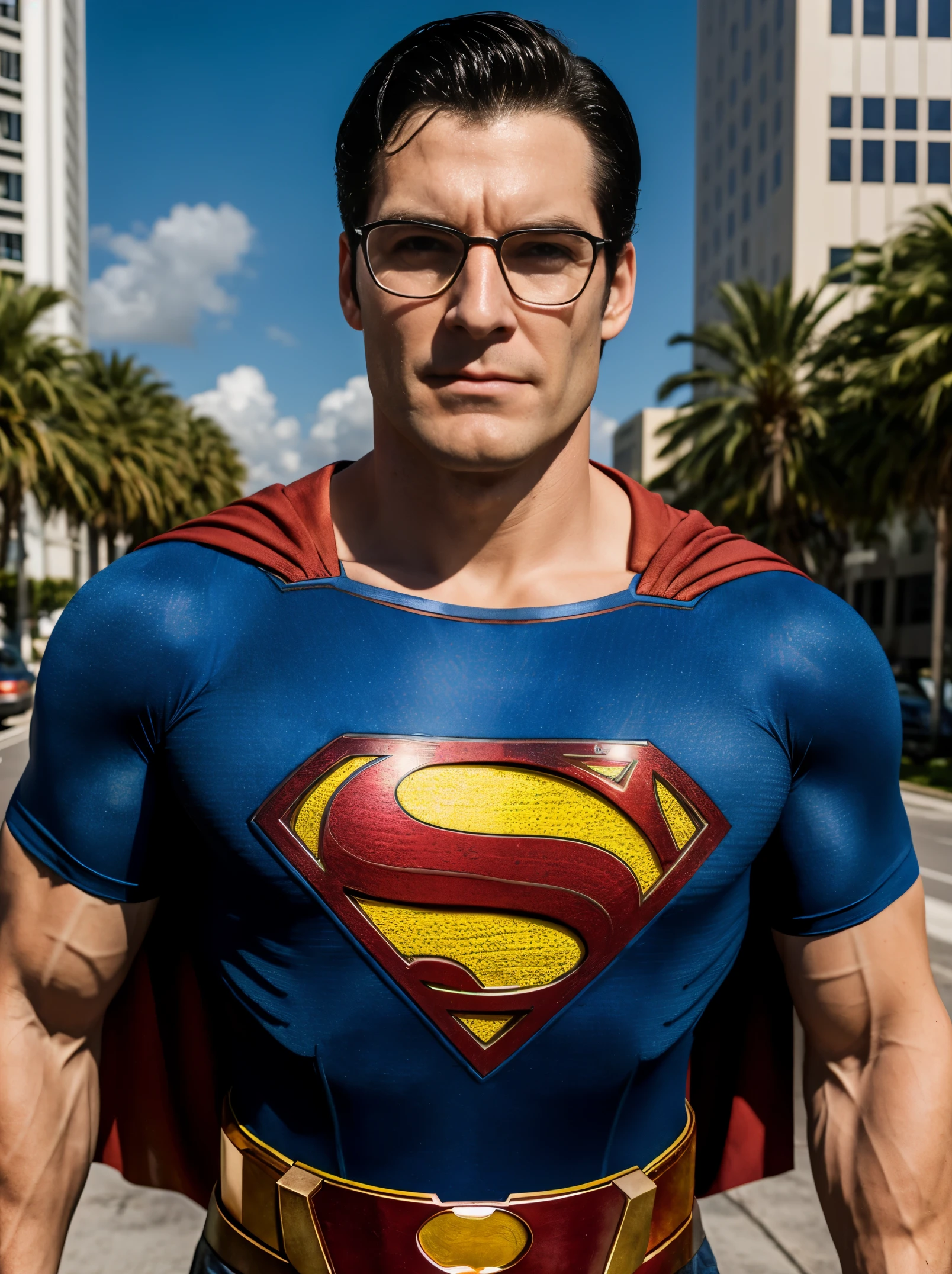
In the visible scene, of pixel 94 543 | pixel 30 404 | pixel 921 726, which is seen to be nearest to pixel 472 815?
pixel 921 726

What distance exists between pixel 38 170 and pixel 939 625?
64.7 m

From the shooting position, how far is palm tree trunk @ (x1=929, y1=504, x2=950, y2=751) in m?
18.9

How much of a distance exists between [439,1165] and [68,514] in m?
31.8

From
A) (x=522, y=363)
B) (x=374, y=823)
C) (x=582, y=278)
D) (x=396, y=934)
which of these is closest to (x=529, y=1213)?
(x=396, y=934)

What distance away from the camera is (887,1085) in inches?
58.4

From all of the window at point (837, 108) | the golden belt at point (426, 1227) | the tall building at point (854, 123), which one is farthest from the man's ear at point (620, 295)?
the window at point (837, 108)

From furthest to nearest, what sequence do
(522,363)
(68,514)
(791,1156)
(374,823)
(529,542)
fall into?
(68,514), (791,1156), (529,542), (522,363), (374,823)

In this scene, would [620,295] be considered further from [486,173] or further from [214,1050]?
[214,1050]

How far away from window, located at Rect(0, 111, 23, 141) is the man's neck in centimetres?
7639

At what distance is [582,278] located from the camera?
150 centimetres

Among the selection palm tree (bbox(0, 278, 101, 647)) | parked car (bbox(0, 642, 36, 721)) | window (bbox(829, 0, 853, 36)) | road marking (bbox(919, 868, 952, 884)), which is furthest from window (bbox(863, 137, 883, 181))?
road marking (bbox(919, 868, 952, 884))

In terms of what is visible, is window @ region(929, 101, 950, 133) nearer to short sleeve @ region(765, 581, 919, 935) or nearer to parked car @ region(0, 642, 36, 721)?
parked car @ region(0, 642, 36, 721)

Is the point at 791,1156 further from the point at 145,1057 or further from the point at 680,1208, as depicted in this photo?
the point at 145,1057

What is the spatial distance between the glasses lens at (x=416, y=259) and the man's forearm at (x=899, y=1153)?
113 centimetres
